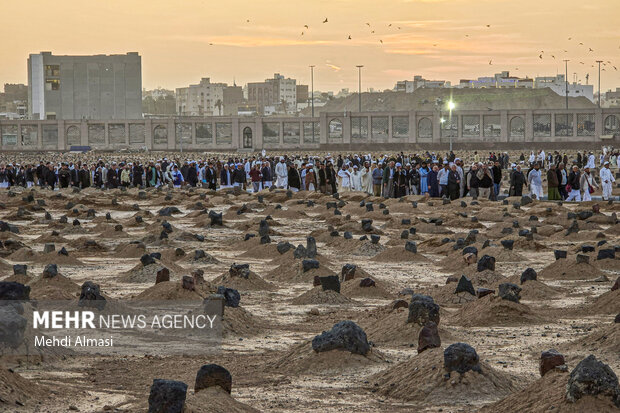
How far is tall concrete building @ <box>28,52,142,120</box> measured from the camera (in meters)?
112

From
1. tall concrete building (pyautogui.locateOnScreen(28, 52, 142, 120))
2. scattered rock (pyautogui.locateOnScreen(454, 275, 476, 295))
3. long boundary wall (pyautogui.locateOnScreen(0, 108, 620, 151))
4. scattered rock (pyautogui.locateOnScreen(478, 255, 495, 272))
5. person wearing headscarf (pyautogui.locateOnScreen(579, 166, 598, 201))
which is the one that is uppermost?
tall concrete building (pyautogui.locateOnScreen(28, 52, 142, 120))

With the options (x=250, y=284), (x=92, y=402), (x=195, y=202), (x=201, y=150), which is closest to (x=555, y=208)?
(x=195, y=202)

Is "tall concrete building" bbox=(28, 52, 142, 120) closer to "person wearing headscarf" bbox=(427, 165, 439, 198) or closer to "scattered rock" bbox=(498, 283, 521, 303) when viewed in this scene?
"person wearing headscarf" bbox=(427, 165, 439, 198)

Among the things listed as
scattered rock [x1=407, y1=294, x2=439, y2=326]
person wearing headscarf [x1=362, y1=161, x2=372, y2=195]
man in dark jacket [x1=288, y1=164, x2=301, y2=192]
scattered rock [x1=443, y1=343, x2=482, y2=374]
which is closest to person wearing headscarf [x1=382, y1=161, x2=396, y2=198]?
person wearing headscarf [x1=362, y1=161, x2=372, y2=195]

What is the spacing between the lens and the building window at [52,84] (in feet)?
374

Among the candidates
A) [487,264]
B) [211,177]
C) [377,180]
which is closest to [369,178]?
[377,180]

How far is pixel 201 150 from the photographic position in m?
106

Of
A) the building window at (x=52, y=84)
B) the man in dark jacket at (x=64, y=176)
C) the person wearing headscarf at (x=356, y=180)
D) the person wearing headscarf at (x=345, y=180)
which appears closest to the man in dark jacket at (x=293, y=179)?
the person wearing headscarf at (x=345, y=180)

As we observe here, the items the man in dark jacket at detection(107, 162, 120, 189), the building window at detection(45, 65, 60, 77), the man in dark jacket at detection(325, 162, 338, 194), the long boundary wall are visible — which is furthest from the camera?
the building window at detection(45, 65, 60, 77)

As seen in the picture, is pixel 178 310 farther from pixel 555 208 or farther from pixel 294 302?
pixel 555 208

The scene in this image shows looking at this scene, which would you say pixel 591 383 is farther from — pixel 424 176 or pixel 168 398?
pixel 424 176

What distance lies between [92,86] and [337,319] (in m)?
103

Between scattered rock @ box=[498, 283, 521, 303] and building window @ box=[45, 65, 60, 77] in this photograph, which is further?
building window @ box=[45, 65, 60, 77]

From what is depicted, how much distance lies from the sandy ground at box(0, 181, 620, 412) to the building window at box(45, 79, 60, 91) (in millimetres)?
90865
